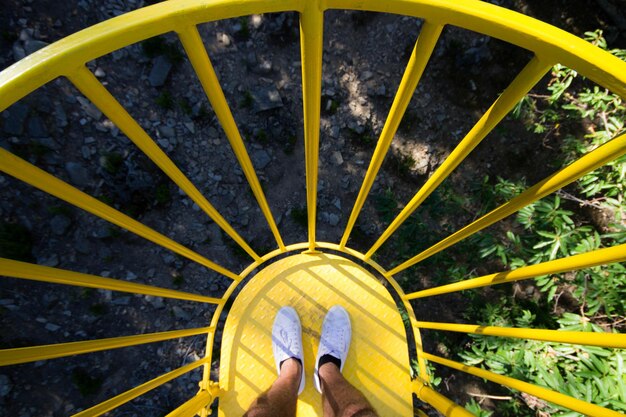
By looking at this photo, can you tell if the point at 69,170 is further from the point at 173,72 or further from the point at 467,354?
the point at 467,354

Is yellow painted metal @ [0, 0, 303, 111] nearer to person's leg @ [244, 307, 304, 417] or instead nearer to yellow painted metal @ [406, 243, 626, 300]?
yellow painted metal @ [406, 243, 626, 300]

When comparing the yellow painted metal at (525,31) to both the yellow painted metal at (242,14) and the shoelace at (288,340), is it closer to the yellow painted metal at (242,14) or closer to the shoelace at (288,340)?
the yellow painted metal at (242,14)

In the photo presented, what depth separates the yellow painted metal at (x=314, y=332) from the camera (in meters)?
1.88

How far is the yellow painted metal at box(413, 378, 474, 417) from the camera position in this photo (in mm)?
1406

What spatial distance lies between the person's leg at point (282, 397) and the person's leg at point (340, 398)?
16 centimetres

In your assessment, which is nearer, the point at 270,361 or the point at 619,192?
the point at 270,361

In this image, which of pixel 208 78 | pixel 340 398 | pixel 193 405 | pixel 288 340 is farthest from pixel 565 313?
pixel 208 78

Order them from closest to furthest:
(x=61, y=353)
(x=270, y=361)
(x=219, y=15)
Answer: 1. (x=219, y=15)
2. (x=61, y=353)
3. (x=270, y=361)

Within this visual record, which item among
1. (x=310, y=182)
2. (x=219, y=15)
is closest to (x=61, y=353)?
(x=310, y=182)

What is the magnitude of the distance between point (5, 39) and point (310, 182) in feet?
11.7

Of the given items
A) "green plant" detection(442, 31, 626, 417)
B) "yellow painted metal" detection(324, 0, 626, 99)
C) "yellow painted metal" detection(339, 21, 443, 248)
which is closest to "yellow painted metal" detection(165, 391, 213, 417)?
"yellow painted metal" detection(339, 21, 443, 248)

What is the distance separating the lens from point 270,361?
1.95m

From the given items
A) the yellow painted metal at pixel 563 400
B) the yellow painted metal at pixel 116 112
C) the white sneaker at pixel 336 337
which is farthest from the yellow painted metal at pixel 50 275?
the yellow painted metal at pixel 563 400

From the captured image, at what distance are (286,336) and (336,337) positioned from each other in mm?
293
